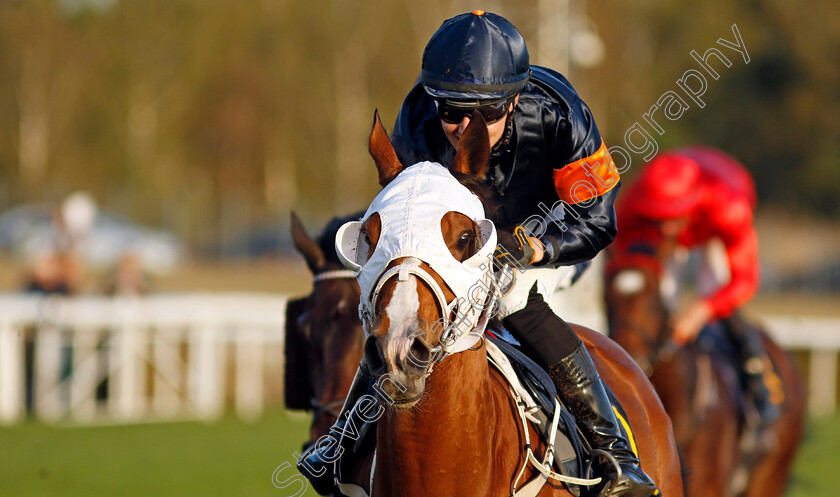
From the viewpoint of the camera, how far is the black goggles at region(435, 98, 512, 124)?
10.1 ft

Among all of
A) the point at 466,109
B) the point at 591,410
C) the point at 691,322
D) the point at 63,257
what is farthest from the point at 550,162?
the point at 63,257

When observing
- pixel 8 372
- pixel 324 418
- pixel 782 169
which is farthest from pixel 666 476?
pixel 782 169

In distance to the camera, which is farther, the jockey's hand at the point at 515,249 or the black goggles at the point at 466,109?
the black goggles at the point at 466,109

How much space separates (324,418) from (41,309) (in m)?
7.83

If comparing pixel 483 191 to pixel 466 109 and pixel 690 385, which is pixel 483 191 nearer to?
pixel 466 109

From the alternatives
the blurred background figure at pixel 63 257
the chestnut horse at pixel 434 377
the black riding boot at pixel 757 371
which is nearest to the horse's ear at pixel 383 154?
the chestnut horse at pixel 434 377

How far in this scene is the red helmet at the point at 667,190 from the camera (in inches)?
297

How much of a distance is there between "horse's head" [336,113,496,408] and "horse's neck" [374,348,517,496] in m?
0.13

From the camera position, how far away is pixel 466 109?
3088 millimetres

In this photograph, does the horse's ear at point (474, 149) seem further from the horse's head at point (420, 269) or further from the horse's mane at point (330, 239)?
the horse's mane at point (330, 239)

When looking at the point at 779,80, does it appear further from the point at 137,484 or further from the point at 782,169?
the point at 137,484

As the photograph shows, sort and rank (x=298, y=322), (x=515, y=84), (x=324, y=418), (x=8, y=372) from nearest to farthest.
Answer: (x=515, y=84)
(x=324, y=418)
(x=298, y=322)
(x=8, y=372)

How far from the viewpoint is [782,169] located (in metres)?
33.7

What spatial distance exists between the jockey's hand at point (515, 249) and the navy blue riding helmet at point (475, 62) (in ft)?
1.38
